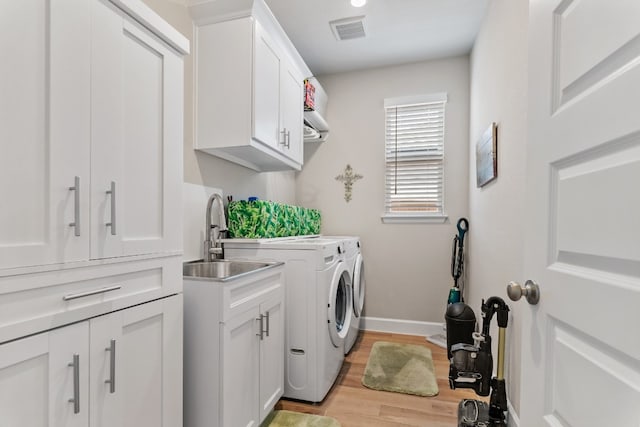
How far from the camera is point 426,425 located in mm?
1799

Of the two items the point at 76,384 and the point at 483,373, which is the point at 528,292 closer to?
the point at 483,373

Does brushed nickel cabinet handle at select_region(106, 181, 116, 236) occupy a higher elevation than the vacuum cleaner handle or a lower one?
higher

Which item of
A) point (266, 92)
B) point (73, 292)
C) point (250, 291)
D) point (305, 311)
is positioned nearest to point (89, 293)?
point (73, 292)

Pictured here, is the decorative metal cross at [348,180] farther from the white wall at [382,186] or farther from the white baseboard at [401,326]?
the white baseboard at [401,326]

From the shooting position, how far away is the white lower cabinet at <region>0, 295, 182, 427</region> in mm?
759

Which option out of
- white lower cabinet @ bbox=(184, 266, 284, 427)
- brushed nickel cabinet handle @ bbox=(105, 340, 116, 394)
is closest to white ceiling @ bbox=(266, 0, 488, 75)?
white lower cabinet @ bbox=(184, 266, 284, 427)

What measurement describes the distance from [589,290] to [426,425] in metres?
1.57

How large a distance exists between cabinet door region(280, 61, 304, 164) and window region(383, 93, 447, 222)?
1.13 meters

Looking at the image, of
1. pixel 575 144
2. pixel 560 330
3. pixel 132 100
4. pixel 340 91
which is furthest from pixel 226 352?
pixel 340 91

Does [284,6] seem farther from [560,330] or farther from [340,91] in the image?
[560,330]

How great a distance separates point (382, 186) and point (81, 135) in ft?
9.35

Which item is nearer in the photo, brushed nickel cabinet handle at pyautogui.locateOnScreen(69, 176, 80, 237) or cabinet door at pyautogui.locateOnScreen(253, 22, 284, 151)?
brushed nickel cabinet handle at pyautogui.locateOnScreen(69, 176, 80, 237)

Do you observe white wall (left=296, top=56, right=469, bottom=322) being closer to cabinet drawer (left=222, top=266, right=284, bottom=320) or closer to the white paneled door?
cabinet drawer (left=222, top=266, right=284, bottom=320)

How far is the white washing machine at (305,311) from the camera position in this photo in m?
1.97
